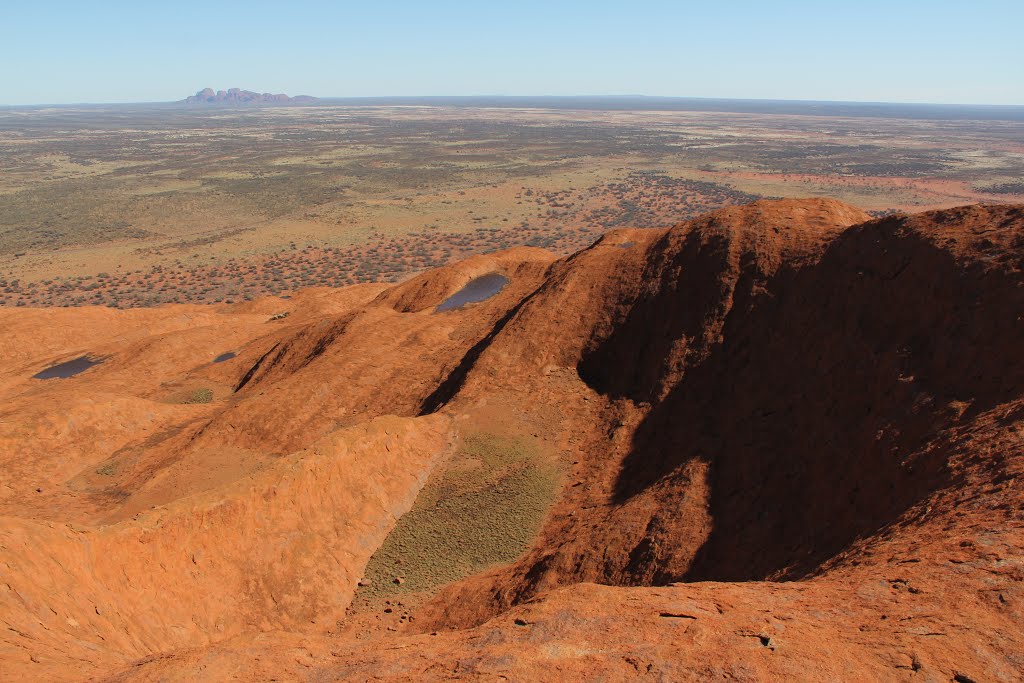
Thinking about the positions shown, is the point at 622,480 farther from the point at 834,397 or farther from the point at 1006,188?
the point at 1006,188

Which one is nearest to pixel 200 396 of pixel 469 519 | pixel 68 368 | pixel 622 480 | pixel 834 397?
pixel 68 368

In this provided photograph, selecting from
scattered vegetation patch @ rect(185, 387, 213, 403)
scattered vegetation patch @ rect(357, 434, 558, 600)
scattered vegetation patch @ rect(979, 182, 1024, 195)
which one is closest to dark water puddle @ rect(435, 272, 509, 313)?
scattered vegetation patch @ rect(185, 387, 213, 403)

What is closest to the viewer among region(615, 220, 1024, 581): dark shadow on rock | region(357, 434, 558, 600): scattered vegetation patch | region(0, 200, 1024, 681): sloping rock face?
region(0, 200, 1024, 681): sloping rock face

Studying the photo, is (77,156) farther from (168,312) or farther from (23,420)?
(23,420)

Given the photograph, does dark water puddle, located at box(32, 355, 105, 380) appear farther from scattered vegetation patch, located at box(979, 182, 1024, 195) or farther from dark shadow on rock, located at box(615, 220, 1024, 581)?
scattered vegetation patch, located at box(979, 182, 1024, 195)

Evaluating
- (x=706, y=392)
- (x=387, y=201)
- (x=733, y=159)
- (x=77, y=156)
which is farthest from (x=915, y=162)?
(x=77, y=156)
